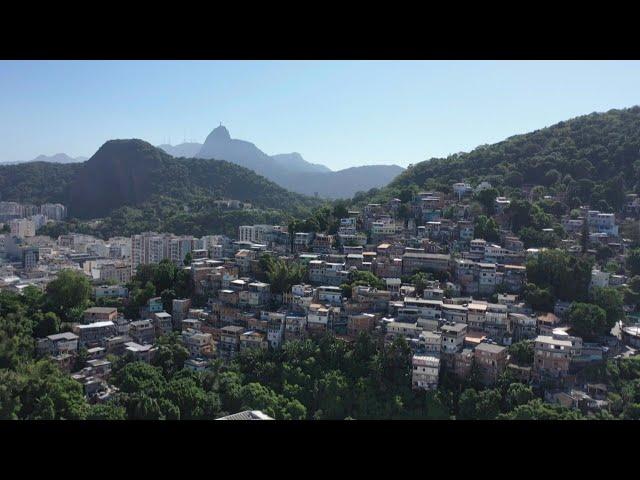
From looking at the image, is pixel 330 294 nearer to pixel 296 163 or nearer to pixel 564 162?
pixel 564 162

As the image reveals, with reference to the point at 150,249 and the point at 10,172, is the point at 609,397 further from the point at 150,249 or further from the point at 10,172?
the point at 10,172

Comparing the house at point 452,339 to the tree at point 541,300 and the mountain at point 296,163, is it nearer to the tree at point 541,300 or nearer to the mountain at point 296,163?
the tree at point 541,300

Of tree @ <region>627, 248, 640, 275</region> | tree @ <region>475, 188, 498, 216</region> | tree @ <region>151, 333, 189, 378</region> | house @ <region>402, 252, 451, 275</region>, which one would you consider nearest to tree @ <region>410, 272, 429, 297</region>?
house @ <region>402, 252, 451, 275</region>

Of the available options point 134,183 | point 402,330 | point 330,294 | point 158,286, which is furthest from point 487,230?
point 134,183

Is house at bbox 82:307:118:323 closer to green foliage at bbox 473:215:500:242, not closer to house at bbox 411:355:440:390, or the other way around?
house at bbox 411:355:440:390

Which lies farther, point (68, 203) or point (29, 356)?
point (68, 203)
